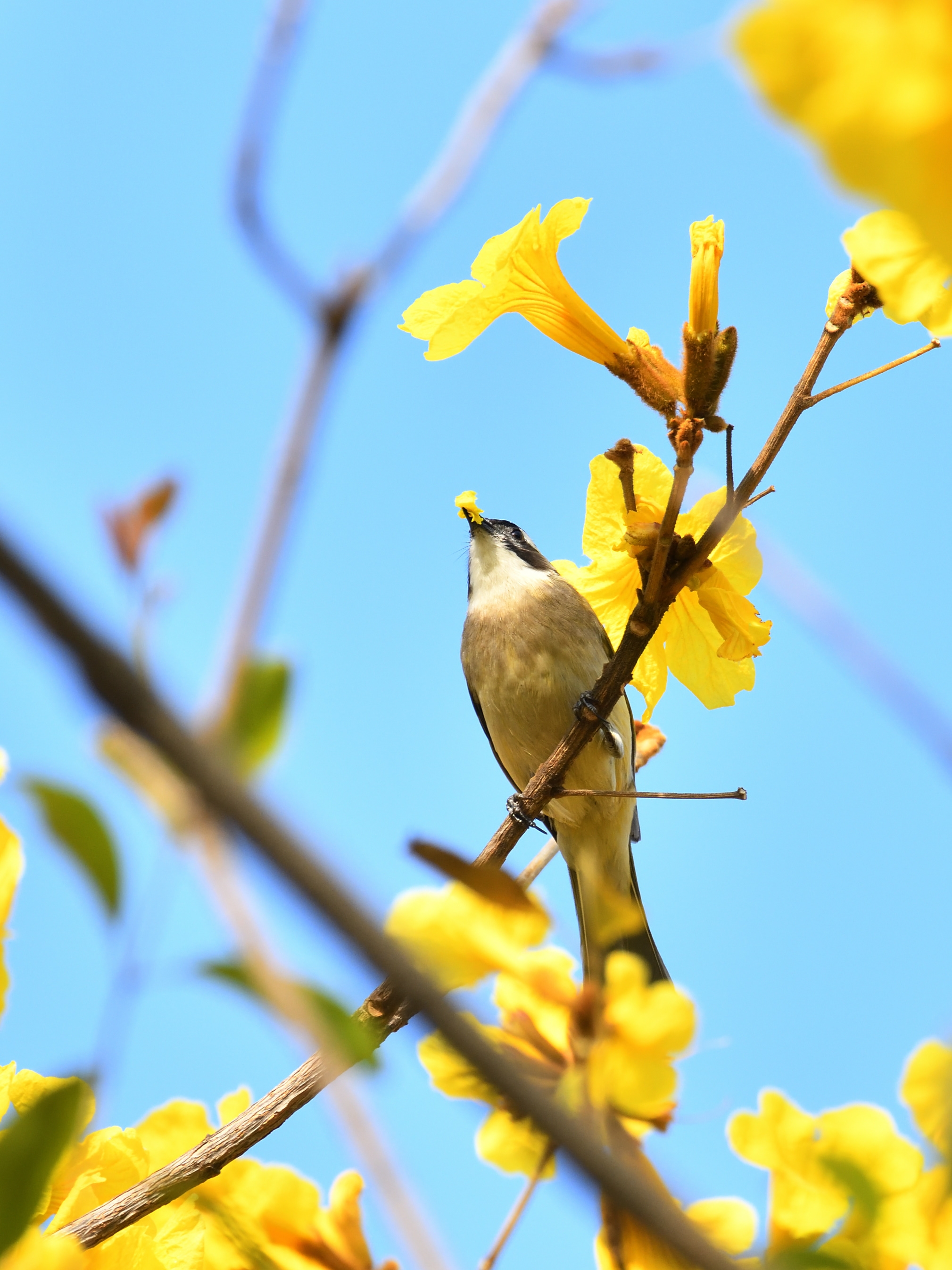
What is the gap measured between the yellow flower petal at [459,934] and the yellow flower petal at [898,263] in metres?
0.79

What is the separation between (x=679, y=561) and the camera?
2.33 m

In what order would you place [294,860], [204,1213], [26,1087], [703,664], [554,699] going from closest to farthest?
[294,860]
[26,1087]
[204,1213]
[703,664]
[554,699]

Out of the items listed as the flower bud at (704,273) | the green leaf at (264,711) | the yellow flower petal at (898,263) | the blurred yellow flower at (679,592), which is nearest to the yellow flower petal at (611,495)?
the blurred yellow flower at (679,592)

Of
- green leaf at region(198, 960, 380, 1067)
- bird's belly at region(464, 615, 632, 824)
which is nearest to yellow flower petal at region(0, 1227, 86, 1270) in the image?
green leaf at region(198, 960, 380, 1067)

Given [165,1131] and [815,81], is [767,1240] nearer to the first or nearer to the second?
[165,1131]

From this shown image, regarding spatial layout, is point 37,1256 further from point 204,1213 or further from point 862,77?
point 862,77

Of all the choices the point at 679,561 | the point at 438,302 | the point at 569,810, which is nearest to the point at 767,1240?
the point at 679,561

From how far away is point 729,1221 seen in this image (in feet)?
4.59

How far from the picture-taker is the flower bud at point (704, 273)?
2.13m

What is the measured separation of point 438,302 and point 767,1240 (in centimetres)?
173

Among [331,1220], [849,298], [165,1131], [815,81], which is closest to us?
[815,81]

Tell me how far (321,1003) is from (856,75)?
67 centimetres

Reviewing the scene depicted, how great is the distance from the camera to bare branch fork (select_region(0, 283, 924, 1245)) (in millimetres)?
389

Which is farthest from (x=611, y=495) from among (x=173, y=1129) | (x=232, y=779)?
(x=232, y=779)
